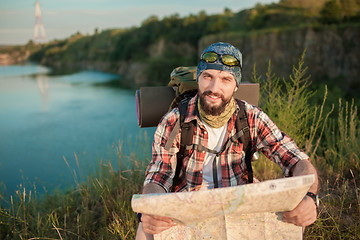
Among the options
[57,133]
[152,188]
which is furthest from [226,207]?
[57,133]

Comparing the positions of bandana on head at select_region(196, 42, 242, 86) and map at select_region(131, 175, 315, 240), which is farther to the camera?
bandana on head at select_region(196, 42, 242, 86)

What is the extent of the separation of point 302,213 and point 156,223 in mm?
619

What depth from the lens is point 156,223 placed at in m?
1.06

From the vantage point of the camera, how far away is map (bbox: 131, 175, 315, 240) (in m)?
0.92

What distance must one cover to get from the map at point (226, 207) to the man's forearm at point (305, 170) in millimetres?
213

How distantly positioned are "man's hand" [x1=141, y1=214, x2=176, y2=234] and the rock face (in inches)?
444

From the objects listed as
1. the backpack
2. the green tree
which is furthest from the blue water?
the green tree

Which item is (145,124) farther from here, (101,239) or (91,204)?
(91,204)

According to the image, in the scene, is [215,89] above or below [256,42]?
below

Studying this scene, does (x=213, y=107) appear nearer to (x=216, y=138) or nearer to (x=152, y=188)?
(x=216, y=138)

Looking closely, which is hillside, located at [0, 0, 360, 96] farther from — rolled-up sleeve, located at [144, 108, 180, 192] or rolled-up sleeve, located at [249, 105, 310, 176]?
rolled-up sleeve, located at [144, 108, 180, 192]

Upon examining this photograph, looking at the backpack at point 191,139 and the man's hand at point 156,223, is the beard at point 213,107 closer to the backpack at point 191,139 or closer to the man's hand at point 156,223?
the backpack at point 191,139

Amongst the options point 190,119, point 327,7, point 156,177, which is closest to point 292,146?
point 190,119

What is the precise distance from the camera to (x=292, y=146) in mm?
1376
